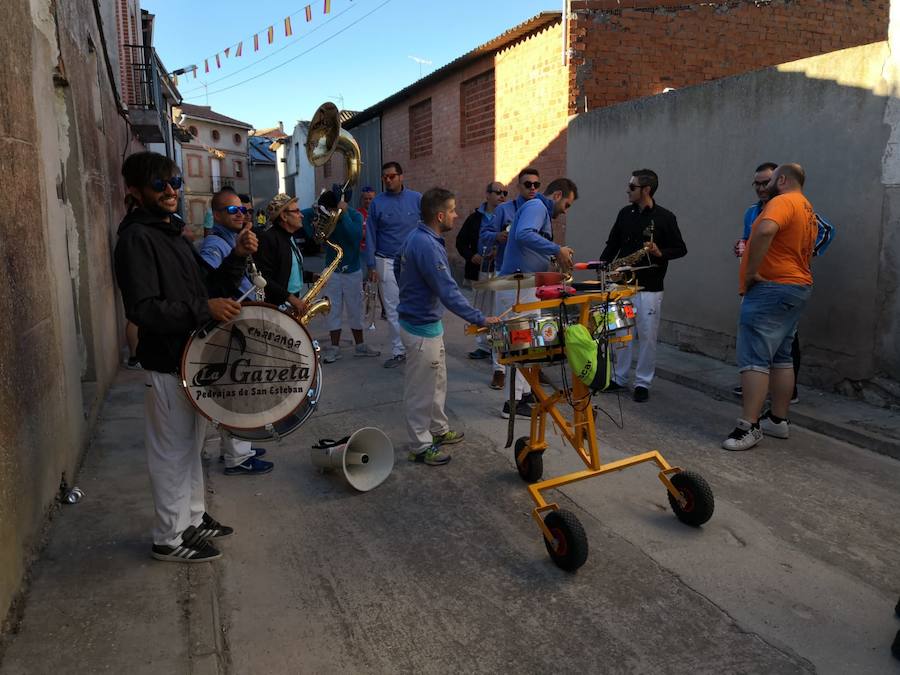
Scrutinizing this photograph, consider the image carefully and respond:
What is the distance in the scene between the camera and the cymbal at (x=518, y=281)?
352 centimetres

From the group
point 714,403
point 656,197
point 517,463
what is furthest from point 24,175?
point 656,197

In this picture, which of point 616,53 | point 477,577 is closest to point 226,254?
point 477,577

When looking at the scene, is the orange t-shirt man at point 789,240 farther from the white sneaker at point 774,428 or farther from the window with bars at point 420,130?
the window with bars at point 420,130

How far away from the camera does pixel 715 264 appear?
7.32 m

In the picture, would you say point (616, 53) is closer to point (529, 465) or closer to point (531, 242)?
point (531, 242)

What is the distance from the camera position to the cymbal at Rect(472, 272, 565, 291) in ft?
11.5

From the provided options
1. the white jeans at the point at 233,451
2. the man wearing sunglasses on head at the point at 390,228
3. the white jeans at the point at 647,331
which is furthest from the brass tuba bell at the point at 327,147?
the white jeans at the point at 647,331

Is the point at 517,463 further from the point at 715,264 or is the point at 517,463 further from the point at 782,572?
the point at 715,264

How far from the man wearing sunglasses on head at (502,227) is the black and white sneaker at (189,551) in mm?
2919

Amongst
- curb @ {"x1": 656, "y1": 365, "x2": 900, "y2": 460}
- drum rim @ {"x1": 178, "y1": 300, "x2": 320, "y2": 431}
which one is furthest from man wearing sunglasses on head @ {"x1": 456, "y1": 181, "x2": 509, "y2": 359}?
drum rim @ {"x1": 178, "y1": 300, "x2": 320, "y2": 431}

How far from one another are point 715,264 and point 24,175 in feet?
21.0

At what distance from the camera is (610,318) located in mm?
3438

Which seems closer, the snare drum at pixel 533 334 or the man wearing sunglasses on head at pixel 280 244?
the snare drum at pixel 533 334

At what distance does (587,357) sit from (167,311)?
1.90 metres
